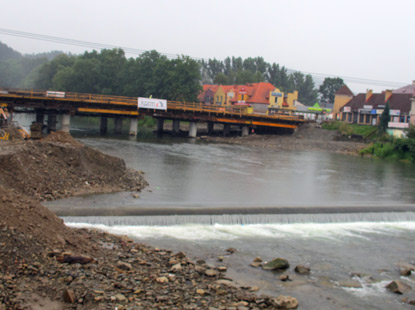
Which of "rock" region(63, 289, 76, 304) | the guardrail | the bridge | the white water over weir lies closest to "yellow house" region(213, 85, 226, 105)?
the guardrail

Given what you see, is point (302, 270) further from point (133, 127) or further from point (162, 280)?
point (133, 127)

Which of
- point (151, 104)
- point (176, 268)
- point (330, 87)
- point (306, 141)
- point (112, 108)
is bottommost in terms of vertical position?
point (176, 268)

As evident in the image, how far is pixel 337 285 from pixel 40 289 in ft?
32.9

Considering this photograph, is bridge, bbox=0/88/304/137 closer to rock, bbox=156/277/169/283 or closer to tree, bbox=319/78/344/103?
rock, bbox=156/277/169/283

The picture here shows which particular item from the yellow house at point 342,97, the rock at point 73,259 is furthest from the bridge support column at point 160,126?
the rock at point 73,259

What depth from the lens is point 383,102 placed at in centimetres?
9162

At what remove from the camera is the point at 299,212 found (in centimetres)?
2617

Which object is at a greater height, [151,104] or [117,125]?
[151,104]

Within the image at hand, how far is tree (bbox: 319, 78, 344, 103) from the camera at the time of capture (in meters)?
180

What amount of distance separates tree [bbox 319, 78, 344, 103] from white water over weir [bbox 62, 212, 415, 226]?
522ft

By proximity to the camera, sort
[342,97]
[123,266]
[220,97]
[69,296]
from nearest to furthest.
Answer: [69,296], [123,266], [342,97], [220,97]

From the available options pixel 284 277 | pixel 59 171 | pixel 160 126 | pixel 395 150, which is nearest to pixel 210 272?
pixel 284 277

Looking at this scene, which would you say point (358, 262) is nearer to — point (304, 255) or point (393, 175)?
point (304, 255)

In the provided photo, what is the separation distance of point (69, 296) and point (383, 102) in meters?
88.4
